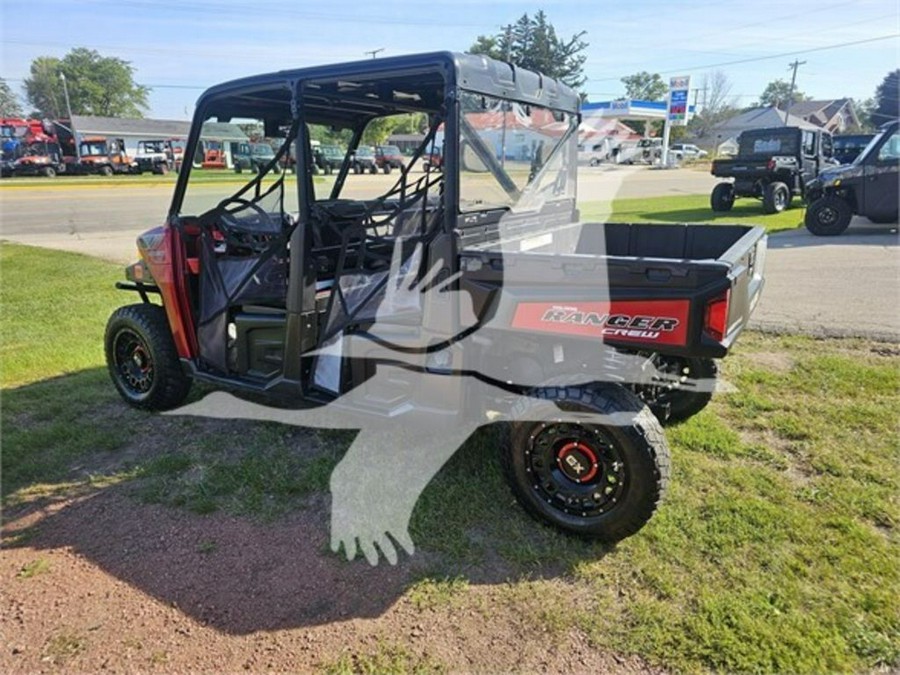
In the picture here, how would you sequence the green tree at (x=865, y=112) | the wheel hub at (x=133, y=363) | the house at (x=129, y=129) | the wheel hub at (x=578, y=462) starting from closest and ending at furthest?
the wheel hub at (x=578, y=462), the wheel hub at (x=133, y=363), the house at (x=129, y=129), the green tree at (x=865, y=112)

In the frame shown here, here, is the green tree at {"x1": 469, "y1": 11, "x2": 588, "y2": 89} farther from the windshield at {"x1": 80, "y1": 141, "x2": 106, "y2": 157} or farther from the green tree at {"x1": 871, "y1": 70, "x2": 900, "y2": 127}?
the green tree at {"x1": 871, "y1": 70, "x2": 900, "y2": 127}

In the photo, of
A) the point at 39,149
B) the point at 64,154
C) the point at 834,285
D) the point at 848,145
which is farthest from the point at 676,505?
the point at 64,154

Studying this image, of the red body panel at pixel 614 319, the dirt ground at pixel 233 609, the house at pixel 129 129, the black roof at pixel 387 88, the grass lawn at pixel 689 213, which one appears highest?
the house at pixel 129 129

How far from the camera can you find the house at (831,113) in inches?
2657

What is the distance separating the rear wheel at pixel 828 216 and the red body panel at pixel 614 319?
1059cm

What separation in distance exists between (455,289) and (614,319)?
0.81 m

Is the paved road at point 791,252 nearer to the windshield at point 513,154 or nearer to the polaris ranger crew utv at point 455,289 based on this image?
the polaris ranger crew utv at point 455,289

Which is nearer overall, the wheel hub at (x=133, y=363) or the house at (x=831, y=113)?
the wheel hub at (x=133, y=363)

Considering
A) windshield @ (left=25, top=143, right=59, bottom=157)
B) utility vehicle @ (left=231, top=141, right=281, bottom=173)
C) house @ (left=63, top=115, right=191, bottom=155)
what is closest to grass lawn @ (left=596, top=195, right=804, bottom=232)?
utility vehicle @ (left=231, top=141, right=281, bottom=173)

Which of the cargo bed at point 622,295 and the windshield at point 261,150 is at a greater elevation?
the windshield at point 261,150

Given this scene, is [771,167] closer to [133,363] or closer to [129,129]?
[133,363]

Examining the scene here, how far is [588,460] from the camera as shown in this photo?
9.54 feet

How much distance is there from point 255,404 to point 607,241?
273cm

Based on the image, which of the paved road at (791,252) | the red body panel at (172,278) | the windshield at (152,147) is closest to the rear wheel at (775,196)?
the paved road at (791,252)
